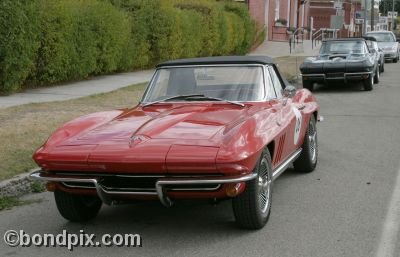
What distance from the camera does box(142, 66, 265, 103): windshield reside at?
646 cm

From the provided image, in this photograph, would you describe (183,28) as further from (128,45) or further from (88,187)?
(88,187)

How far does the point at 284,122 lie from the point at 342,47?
13.0 meters

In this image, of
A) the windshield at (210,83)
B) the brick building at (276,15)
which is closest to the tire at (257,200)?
the windshield at (210,83)

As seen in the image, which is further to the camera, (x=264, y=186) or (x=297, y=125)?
(x=297, y=125)

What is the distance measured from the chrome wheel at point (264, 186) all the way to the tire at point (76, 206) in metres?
1.52

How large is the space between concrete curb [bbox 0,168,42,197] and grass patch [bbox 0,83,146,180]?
0.41 feet

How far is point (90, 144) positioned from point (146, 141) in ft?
1.51

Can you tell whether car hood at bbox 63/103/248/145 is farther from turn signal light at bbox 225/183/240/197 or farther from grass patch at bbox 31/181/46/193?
grass patch at bbox 31/181/46/193

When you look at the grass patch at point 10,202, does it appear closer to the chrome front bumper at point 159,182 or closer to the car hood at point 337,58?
the chrome front bumper at point 159,182

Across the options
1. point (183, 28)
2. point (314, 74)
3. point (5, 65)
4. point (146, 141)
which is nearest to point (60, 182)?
point (146, 141)

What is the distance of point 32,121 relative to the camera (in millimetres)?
9914

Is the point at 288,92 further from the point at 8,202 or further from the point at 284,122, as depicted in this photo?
the point at 8,202

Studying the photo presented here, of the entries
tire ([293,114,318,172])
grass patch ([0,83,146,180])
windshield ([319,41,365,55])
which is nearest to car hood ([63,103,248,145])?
tire ([293,114,318,172])

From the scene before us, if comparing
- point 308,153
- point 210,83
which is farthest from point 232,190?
point 308,153
